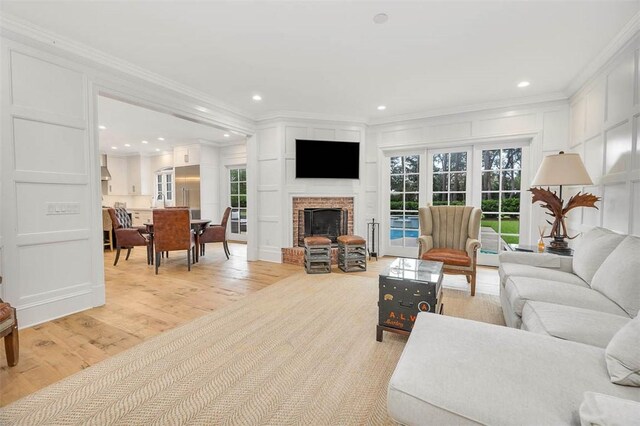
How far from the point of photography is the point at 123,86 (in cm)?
325

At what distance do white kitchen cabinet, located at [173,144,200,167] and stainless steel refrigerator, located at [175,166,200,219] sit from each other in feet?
0.43

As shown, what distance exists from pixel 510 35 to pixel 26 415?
447cm

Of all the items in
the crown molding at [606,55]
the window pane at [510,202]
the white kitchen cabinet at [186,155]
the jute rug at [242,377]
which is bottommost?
the jute rug at [242,377]

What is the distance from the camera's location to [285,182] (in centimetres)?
507

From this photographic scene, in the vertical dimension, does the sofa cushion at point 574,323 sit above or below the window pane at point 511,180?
below

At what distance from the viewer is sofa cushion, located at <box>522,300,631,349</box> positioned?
1395 mm

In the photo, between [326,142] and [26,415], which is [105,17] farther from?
[326,142]

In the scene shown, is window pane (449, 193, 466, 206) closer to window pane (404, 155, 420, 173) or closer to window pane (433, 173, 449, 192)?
window pane (433, 173, 449, 192)

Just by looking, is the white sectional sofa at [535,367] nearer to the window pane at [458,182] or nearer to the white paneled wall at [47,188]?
the window pane at [458,182]

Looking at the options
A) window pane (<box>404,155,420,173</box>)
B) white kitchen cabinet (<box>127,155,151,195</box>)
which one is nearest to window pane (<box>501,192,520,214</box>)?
window pane (<box>404,155,420,173</box>)

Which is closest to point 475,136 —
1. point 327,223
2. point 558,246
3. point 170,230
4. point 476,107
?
point 476,107

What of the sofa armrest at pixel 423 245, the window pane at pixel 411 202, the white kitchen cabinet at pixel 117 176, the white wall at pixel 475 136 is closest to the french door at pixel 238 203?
the white wall at pixel 475 136

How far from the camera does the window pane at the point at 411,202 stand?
5.24 metres

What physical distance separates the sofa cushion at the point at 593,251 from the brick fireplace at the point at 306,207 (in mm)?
3196
